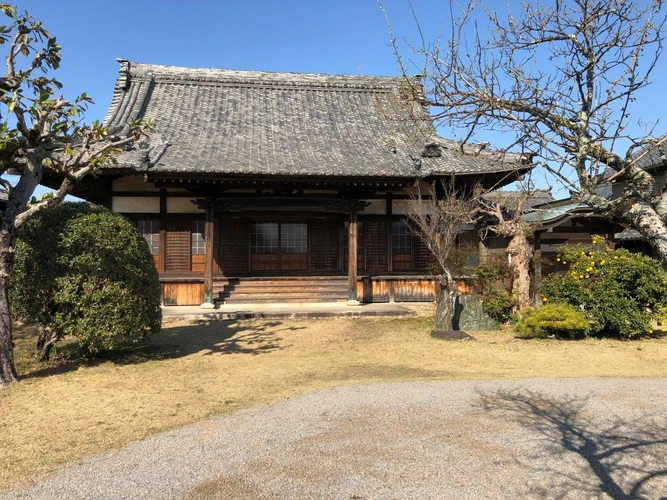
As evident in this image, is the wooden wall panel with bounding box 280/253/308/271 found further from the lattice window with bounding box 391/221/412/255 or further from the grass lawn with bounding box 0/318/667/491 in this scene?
the grass lawn with bounding box 0/318/667/491

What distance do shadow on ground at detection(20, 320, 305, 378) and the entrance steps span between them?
7.50 feet

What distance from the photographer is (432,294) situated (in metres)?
14.4

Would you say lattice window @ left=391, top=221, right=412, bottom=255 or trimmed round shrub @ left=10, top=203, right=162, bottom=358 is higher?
lattice window @ left=391, top=221, right=412, bottom=255

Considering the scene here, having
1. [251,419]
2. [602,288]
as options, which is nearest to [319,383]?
[251,419]

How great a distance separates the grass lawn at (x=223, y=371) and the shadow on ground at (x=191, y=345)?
Result: 0.08ft

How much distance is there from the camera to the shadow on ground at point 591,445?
10.8 ft

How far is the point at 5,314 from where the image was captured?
19.3ft

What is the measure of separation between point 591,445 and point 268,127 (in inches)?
554

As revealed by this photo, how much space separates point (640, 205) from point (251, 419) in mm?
3937

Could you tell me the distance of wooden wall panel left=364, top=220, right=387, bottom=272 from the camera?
49.1ft

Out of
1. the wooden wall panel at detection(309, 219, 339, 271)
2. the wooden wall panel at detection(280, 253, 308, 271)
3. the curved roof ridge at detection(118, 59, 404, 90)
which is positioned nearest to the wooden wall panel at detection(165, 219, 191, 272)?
the wooden wall panel at detection(280, 253, 308, 271)

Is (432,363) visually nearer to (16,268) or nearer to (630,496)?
(630,496)

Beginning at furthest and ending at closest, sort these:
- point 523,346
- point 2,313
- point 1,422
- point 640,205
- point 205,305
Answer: point 205,305, point 523,346, point 2,313, point 1,422, point 640,205

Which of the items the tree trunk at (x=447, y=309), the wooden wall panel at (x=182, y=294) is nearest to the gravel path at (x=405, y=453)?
the tree trunk at (x=447, y=309)
